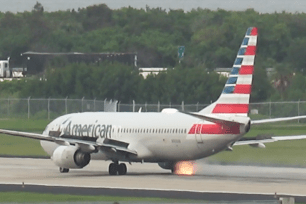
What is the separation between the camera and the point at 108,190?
1446 inches

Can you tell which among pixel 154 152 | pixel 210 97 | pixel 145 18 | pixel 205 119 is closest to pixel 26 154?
pixel 154 152

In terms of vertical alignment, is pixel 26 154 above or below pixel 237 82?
below

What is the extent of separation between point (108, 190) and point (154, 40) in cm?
10675

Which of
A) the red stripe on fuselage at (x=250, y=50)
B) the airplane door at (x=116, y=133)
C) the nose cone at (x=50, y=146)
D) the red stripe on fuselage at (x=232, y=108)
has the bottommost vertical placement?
the nose cone at (x=50, y=146)

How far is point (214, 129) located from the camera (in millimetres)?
41188

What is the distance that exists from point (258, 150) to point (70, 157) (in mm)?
19908

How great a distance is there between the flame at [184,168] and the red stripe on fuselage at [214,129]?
3.59 m

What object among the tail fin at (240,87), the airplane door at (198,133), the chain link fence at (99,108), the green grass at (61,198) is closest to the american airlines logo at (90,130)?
the airplane door at (198,133)

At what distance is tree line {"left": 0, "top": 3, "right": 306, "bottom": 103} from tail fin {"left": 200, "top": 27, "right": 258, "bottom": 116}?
50.0m

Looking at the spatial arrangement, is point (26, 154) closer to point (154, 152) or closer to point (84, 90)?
point (154, 152)

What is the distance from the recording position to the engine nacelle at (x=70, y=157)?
44062 mm

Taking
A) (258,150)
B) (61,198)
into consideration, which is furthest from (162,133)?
(258,150)

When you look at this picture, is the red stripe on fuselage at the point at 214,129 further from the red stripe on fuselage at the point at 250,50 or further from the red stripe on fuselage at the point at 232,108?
the red stripe on fuselage at the point at 250,50

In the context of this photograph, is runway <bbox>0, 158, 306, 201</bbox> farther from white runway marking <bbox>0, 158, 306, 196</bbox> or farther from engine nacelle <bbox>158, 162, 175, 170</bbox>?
engine nacelle <bbox>158, 162, 175, 170</bbox>
